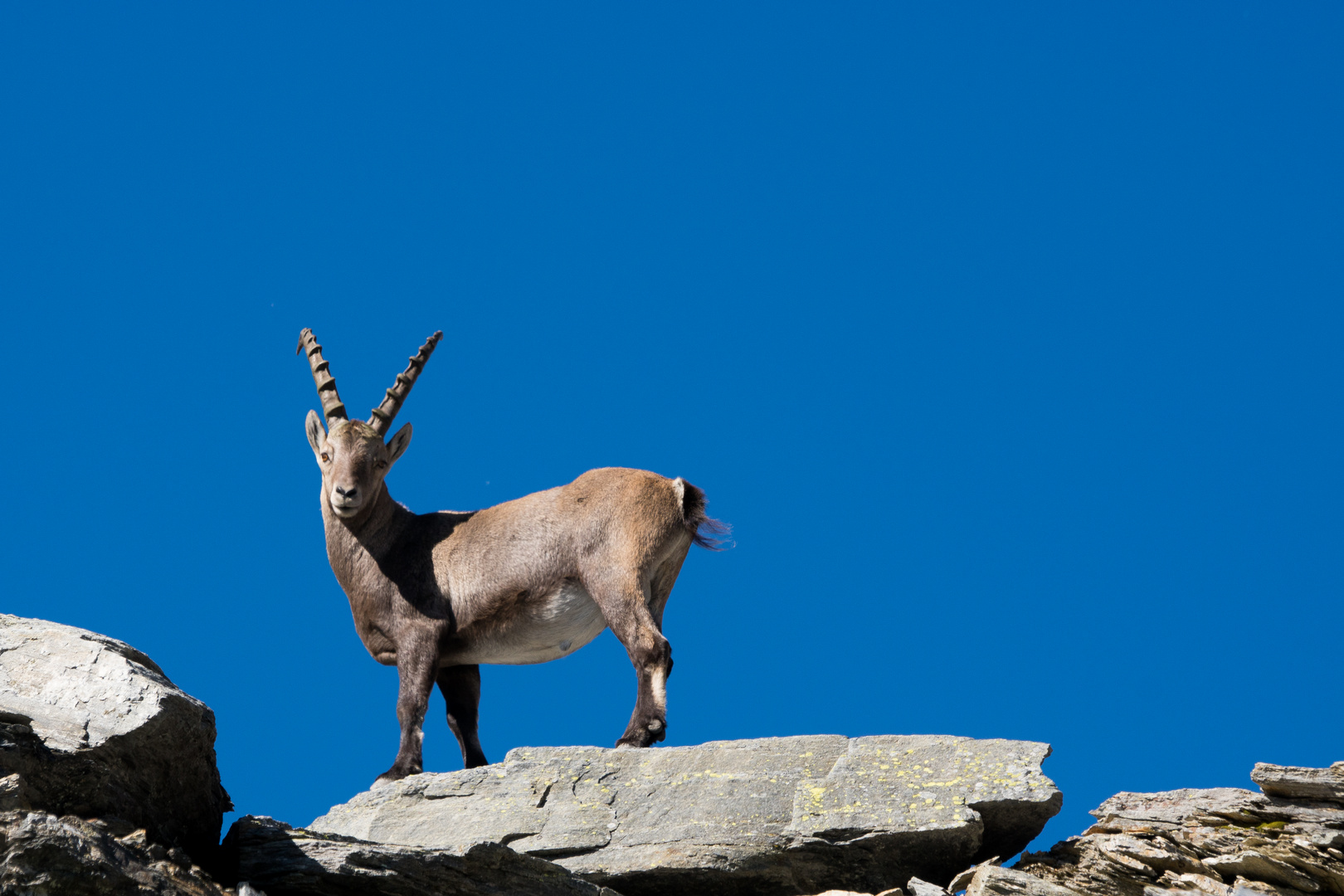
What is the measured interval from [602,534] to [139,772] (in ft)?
17.9

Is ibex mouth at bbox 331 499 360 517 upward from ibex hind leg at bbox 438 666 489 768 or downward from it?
upward

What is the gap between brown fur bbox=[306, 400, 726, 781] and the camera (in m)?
11.4

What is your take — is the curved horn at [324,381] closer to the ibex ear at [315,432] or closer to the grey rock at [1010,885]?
the ibex ear at [315,432]

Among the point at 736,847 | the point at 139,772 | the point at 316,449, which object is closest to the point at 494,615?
the point at 316,449

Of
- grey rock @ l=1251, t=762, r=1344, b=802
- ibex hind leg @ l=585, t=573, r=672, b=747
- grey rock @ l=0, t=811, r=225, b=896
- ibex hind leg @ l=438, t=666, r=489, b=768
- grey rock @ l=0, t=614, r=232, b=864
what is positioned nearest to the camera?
grey rock @ l=0, t=811, r=225, b=896

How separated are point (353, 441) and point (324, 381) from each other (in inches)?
35.1

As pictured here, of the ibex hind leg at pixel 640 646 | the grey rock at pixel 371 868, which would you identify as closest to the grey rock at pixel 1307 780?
the grey rock at pixel 371 868

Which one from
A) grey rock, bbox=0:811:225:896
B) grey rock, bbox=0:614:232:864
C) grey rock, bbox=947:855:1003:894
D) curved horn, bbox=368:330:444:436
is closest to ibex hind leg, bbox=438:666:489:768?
curved horn, bbox=368:330:444:436

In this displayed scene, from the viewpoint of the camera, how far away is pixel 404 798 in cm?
966

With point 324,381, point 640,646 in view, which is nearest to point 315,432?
point 324,381

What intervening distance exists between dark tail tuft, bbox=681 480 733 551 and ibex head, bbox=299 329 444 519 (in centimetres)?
278

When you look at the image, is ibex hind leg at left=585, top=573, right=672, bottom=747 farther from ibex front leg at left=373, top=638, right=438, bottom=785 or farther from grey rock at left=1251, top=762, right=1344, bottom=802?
grey rock at left=1251, top=762, right=1344, bottom=802

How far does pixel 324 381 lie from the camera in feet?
41.9

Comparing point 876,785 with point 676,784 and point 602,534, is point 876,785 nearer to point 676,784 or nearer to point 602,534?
point 676,784
